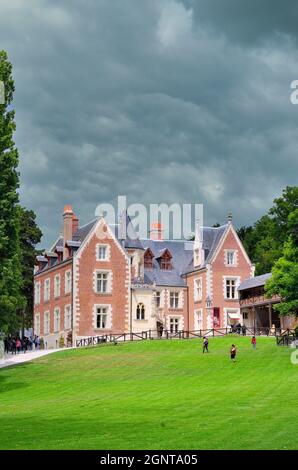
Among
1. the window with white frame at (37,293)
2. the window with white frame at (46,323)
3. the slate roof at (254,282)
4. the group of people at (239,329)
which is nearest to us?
the group of people at (239,329)

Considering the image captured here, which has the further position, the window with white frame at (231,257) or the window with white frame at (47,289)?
the window with white frame at (47,289)

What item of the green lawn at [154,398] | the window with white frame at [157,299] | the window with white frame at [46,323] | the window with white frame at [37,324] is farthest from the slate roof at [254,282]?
the window with white frame at [37,324]

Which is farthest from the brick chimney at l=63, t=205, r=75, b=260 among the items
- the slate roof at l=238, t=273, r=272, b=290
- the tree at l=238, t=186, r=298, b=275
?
the tree at l=238, t=186, r=298, b=275

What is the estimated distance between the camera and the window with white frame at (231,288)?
73.4 m

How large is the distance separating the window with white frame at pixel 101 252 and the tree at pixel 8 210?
23.9m

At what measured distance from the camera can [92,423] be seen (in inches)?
934

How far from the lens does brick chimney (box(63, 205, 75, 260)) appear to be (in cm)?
7194

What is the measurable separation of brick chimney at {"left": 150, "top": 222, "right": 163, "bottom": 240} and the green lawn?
80.2ft

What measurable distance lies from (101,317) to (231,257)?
45.7 feet

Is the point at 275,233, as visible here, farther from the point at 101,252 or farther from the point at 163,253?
the point at 101,252

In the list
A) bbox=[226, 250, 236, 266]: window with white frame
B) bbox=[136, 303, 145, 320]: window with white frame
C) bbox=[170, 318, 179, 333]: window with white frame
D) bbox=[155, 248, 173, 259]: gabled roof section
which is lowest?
bbox=[170, 318, 179, 333]: window with white frame

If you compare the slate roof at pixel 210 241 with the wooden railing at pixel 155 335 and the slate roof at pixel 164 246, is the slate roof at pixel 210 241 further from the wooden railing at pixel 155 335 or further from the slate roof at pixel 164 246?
the wooden railing at pixel 155 335

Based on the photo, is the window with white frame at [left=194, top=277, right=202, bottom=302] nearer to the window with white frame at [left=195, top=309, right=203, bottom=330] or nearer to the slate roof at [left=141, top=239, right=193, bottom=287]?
the window with white frame at [left=195, top=309, right=203, bottom=330]

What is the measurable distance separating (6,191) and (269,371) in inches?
702
